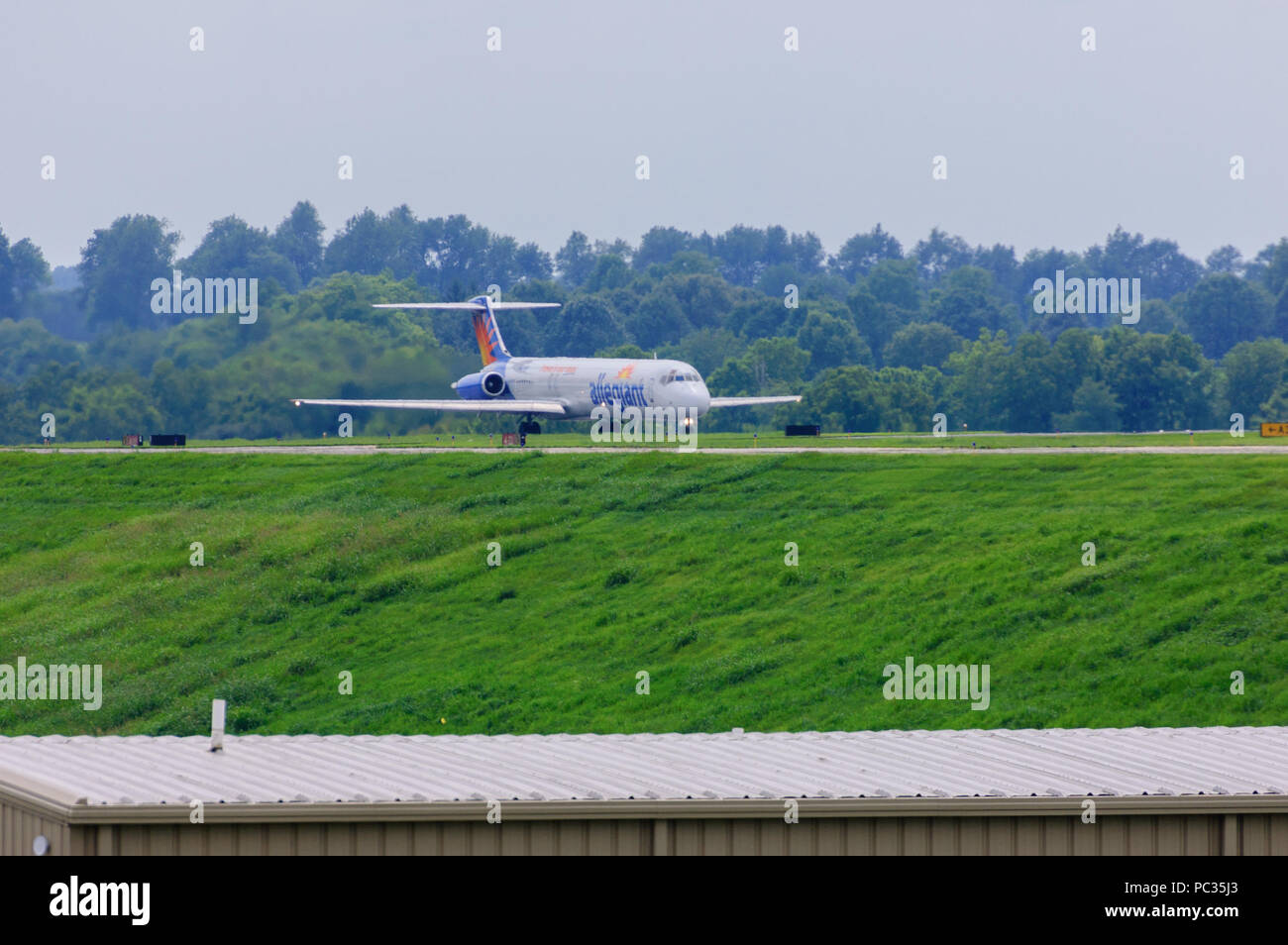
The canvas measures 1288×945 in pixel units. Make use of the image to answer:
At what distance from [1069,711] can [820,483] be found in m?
21.3

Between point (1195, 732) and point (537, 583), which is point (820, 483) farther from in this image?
point (1195, 732)

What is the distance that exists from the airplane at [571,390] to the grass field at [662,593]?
13.9 meters

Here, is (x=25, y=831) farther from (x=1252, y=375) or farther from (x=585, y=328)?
(x=585, y=328)

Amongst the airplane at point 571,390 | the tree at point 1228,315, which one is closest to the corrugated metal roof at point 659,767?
the airplane at point 571,390

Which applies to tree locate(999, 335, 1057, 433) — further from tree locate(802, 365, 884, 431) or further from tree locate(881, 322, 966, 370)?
tree locate(881, 322, 966, 370)

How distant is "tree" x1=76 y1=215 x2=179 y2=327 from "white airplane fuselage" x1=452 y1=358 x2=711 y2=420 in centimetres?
8747

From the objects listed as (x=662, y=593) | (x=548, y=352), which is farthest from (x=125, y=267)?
(x=662, y=593)

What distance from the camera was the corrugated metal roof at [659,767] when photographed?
19859mm

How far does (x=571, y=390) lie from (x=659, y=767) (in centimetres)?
7095

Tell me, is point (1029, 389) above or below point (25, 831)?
above

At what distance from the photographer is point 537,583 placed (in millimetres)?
60031

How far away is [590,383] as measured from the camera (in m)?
90.8

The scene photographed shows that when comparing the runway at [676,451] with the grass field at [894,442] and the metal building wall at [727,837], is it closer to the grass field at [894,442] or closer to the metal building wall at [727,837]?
the grass field at [894,442]

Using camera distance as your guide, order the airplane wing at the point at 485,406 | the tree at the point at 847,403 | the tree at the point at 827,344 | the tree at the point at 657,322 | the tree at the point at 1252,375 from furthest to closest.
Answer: the tree at the point at 657,322, the tree at the point at 827,344, the tree at the point at 1252,375, the tree at the point at 847,403, the airplane wing at the point at 485,406
